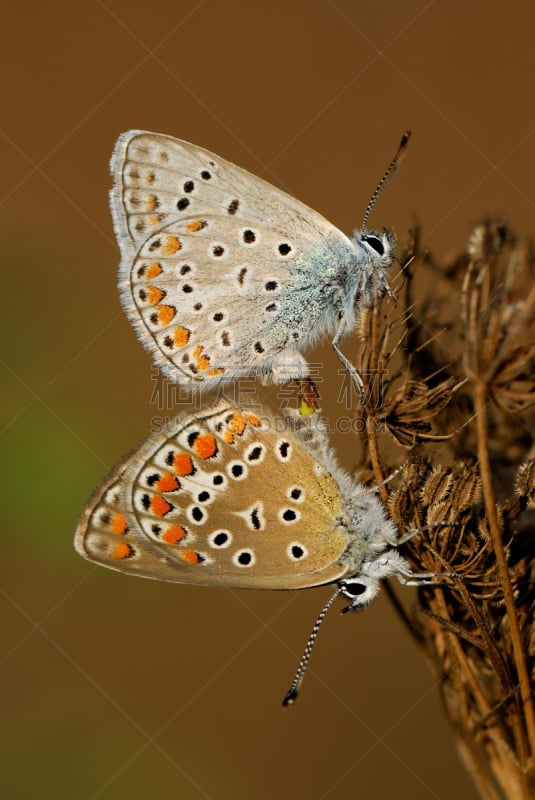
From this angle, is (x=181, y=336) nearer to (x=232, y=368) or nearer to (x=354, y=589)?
(x=232, y=368)

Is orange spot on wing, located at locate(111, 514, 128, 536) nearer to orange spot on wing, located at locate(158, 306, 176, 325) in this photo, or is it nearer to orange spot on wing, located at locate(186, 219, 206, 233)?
orange spot on wing, located at locate(158, 306, 176, 325)

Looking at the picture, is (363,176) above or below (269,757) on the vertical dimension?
above

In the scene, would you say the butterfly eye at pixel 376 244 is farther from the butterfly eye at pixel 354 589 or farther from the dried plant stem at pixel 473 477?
the butterfly eye at pixel 354 589

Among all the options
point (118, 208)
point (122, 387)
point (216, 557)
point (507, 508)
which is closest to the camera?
point (507, 508)

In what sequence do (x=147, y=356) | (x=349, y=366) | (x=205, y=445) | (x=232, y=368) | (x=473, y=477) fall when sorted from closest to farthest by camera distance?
1. (x=473, y=477)
2. (x=205, y=445)
3. (x=349, y=366)
4. (x=232, y=368)
5. (x=147, y=356)

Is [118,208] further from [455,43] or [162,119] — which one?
[455,43]

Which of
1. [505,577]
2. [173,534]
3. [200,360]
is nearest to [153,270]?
[200,360]

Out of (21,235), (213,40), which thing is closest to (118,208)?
(21,235)
